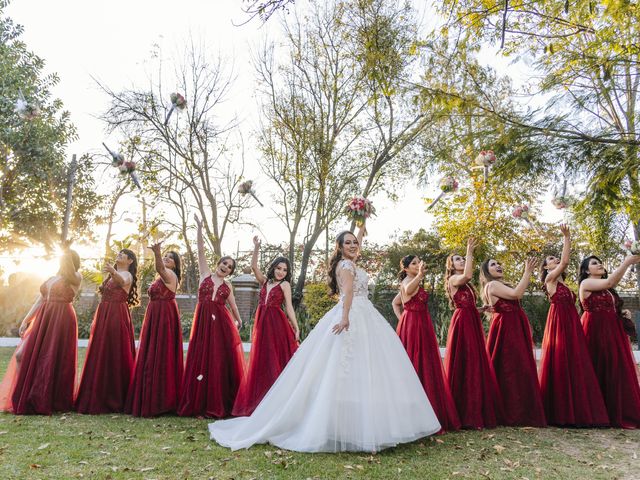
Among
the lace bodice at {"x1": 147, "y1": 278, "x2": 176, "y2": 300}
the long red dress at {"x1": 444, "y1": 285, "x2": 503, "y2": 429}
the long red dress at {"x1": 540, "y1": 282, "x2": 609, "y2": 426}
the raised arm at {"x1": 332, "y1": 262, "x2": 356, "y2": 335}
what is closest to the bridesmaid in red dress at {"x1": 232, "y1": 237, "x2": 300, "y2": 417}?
the lace bodice at {"x1": 147, "y1": 278, "x2": 176, "y2": 300}

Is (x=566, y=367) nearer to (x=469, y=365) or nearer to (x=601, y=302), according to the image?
(x=601, y=302)

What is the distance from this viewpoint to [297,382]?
4.66 m

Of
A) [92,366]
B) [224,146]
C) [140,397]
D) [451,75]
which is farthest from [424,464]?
[224,146]

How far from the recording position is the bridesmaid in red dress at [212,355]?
19.3ft

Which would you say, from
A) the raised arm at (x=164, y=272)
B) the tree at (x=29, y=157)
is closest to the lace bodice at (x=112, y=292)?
the raised arm at (x=164, y=272)

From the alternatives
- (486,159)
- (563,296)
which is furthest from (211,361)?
(563,296)

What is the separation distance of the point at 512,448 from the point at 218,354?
3245mm

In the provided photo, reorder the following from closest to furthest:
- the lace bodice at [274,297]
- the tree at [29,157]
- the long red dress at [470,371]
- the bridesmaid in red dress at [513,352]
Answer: the long red dress at [470,371] → the bridesmaid in red dress at [513,352] → the lace bodice at [274,297] → the tree at [29,157]

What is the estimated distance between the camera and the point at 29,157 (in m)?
14.4

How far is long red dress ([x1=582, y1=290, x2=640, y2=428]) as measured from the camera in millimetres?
5586

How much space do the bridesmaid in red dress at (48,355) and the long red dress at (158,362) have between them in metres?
0.77

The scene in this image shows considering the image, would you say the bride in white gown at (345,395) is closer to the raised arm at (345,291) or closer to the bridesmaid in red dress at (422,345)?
the raised arm at (345,291)

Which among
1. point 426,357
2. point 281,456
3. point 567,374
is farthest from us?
point 567,374

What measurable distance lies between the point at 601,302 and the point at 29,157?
47.0 feet
